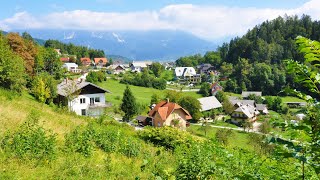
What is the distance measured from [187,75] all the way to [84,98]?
91.1m

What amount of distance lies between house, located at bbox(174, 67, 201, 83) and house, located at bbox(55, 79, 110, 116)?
83.7 metres

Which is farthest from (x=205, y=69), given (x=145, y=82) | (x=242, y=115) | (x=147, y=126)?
(x=147, y=126)

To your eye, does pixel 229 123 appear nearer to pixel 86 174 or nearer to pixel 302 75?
pixel 86 174

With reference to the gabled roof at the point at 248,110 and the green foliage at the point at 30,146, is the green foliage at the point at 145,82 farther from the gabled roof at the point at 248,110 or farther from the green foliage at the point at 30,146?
the green foliage at the point at 30,146

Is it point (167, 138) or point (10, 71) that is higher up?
point (10, 71)

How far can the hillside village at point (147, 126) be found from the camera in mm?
2508

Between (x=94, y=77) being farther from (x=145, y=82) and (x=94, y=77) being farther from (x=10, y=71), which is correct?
(x=10, y=71)

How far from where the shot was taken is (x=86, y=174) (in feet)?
26.9

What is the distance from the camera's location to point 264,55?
119688 mm

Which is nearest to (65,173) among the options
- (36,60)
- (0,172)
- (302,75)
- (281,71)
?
(0,172)

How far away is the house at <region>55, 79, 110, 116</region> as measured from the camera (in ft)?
133

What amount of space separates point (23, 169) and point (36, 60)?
43.9 m

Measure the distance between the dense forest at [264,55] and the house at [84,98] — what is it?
219 feet

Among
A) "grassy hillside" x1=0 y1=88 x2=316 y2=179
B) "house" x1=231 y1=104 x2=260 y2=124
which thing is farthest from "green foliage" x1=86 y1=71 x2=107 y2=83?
"grassy hillside" x1=0 y1=88 x2=316 y2=179
